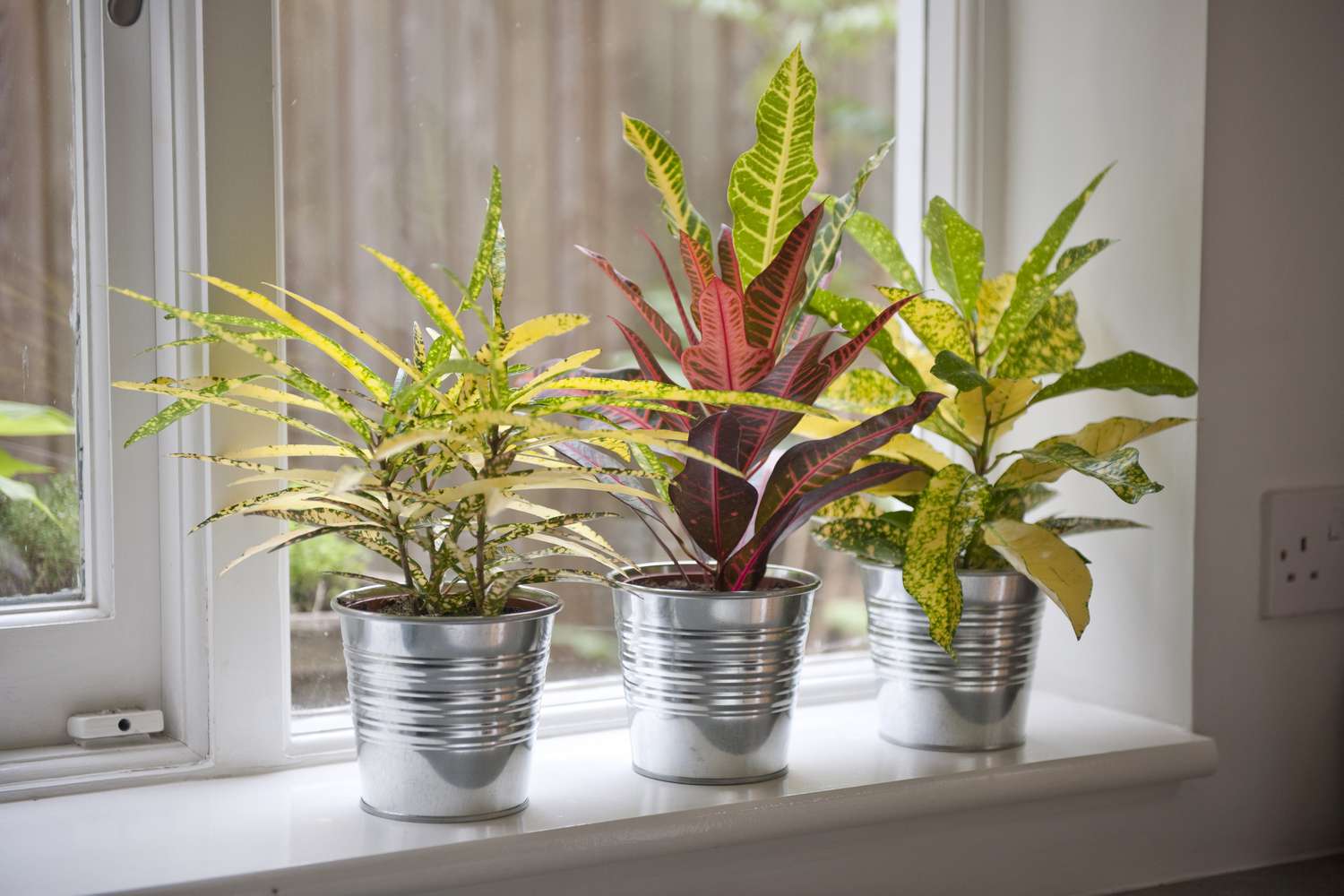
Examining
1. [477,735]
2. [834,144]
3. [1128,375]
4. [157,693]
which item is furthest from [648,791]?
[834,144]

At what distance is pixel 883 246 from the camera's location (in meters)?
1.17

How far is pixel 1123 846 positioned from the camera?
1205 mm

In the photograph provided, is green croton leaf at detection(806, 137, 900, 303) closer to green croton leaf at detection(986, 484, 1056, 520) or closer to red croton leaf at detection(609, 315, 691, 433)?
red croton leaf at detection(609, 315, 691, 433)

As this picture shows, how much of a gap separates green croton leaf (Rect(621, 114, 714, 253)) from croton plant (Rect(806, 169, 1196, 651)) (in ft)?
0.44

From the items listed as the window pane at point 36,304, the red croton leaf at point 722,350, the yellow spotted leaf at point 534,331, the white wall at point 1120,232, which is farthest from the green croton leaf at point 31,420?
the white wall at point 1120,232

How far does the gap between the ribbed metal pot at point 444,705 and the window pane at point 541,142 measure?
27 centimetres

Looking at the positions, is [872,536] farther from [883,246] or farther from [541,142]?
[541,142]

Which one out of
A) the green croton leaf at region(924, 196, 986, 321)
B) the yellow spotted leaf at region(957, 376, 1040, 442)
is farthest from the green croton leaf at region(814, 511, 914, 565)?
the green croton leaf at region(924, 196, 986, 321)

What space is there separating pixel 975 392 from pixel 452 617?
1.69ft

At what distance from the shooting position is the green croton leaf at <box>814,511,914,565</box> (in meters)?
1.11

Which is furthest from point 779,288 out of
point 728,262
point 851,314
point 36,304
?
point 36,304

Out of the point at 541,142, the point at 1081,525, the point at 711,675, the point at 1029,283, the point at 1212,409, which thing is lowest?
the point at 711,675

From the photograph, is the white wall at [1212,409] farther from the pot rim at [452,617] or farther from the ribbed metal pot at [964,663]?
the pot rim at [452,617]

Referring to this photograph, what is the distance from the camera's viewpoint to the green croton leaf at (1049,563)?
973 millimetres
